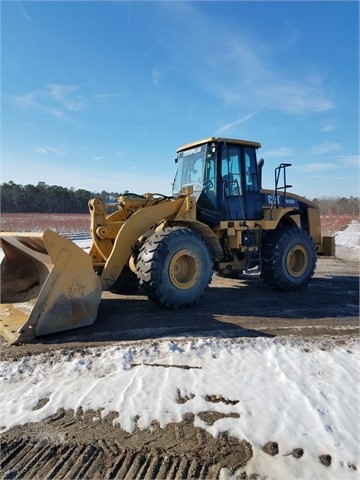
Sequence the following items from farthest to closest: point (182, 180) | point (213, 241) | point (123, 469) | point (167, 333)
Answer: point (182, 180), point (213, 241), point (167, 333), point (123, 469)

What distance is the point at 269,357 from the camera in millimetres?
4090

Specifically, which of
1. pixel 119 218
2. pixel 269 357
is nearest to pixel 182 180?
pixel 119 218

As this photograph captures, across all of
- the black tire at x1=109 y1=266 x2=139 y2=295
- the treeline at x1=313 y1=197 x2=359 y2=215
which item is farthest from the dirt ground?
the treeline at x1=313 y1=197 x2=359 y2=215

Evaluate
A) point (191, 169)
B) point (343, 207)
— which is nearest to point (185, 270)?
point (191, 169)

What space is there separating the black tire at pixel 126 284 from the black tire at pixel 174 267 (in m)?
1.31

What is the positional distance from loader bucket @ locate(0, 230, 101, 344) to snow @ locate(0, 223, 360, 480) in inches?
20.3

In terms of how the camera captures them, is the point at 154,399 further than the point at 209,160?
No

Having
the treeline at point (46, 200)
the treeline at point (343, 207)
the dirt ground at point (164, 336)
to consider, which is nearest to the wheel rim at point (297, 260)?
the dirt ground at point (164, 336)

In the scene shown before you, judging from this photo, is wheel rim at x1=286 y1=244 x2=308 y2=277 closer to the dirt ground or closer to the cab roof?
the dirt ground

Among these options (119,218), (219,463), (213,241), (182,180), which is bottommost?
(219,463)

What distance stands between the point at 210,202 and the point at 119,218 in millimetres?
1763

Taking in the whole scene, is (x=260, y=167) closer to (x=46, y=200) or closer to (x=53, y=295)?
(x=53, y=295)

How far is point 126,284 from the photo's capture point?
701 centimetres

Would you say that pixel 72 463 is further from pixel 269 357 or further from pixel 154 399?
pixel 269 357
